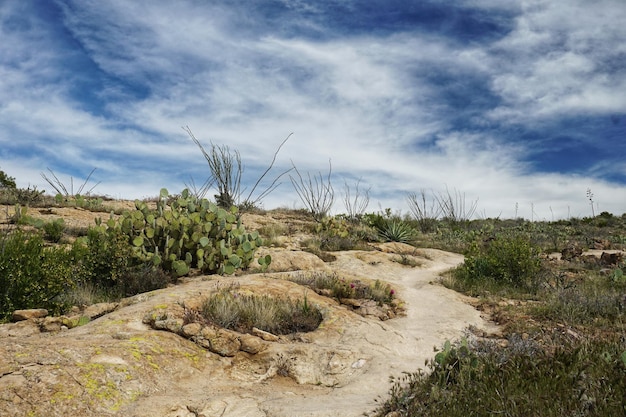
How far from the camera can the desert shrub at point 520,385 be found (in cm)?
352

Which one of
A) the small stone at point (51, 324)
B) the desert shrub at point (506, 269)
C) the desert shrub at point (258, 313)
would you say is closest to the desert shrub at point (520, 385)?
the desert shrub at point (258, 313)

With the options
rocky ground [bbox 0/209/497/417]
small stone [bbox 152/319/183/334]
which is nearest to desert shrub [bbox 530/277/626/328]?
rocky ground [bbox 0/209/497/417]

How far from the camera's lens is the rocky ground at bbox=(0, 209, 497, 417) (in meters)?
4.05

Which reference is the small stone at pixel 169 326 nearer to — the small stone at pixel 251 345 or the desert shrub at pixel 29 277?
the small stone at pixel 251 345

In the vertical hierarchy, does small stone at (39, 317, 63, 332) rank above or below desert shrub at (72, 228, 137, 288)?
below

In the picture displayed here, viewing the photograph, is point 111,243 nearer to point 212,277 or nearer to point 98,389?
point 212,277

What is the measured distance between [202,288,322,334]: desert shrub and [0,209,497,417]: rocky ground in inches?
10.2

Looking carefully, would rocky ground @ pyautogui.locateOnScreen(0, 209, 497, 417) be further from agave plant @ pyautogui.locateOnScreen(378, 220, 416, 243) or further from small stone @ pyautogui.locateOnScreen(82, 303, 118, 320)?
agave plant @ pyautogui.locateOnScreen(378, 220, 416, 243)

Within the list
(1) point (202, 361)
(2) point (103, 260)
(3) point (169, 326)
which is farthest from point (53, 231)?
(1) point (202, 361)

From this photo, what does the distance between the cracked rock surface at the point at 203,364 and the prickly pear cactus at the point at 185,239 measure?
5.58ft

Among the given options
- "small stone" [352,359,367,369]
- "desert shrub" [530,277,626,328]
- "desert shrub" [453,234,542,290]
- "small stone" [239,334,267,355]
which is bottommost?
"small stone" [352,359,367,369]

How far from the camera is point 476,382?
4.10 meters

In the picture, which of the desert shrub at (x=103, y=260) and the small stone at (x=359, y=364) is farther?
the desert shrub at (x=103, y=260)

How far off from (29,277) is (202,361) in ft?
10.2
